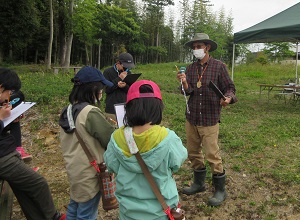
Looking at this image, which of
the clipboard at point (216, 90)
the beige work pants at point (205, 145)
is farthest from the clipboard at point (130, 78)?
the clipboard at point (216, 90)

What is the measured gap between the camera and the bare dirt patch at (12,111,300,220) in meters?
2.91

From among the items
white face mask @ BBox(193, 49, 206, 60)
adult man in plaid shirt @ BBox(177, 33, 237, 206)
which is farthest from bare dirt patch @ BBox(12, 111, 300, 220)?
white face mask @ BBox(193, 49, 206, 60)

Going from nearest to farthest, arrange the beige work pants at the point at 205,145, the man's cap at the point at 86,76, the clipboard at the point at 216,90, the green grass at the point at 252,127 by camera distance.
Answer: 1. the man's cap at the point at 86,76
2. the clipboard at the point at 216,90
3. the beige work pants at the point at 205,145
4. the green grass at the point at 252,127

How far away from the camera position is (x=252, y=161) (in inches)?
165

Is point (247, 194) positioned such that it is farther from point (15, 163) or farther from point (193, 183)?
point (15, 163)

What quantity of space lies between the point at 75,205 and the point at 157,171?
99 centimetres

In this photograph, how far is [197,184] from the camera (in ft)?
10.8

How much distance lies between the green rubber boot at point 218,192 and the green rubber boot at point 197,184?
197 mm

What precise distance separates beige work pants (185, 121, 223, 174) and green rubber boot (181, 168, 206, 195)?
62mm

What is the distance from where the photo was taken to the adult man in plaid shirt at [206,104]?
299cm

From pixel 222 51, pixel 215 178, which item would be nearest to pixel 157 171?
pixel 215 178

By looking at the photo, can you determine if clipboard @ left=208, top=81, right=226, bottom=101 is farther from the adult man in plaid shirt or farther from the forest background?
the forest background

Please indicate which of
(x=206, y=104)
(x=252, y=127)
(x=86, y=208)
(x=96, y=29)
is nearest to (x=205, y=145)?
(x=206, y=104)

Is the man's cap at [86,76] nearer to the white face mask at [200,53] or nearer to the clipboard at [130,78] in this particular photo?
the white face mask at [200,53]
